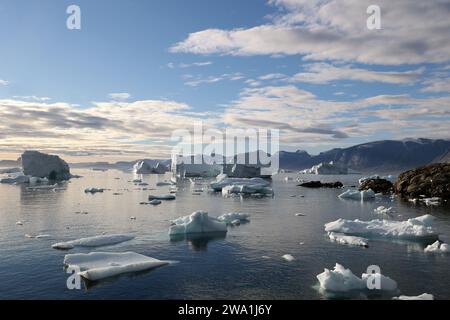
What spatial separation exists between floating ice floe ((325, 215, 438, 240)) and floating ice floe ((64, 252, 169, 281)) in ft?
42.7

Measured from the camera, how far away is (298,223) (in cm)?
3117

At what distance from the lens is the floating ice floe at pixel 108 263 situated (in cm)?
1599

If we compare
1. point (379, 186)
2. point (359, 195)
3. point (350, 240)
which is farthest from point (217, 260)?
point (379, 186)

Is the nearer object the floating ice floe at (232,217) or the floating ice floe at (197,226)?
the floating ice floe at (197,226)

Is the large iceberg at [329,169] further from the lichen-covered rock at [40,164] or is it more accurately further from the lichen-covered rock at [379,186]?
the lichen-covered rock at [40,164]

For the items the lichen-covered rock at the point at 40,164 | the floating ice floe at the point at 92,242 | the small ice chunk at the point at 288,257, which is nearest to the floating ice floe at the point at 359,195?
the small ice chunk at the point at 288,257

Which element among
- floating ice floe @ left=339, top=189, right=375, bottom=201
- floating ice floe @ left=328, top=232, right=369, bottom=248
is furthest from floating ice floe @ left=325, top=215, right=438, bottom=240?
floating ice floe @ left=339, top=189, right=375, bottom=201

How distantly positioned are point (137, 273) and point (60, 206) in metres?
28.7

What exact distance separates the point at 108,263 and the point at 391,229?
57.5 feet

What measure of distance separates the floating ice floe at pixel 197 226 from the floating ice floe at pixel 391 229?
297 inches
